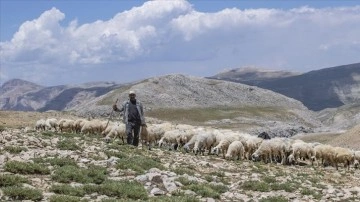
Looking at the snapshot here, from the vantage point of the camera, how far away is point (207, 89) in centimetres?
14938

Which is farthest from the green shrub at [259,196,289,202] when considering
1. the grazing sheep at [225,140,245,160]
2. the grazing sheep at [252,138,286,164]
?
the grazing sheep at [252,138,286,164]

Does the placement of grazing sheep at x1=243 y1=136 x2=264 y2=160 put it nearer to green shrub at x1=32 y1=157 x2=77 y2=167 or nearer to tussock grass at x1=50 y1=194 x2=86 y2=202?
green shrub at x1=32 y1=157 x2=77 y2=167

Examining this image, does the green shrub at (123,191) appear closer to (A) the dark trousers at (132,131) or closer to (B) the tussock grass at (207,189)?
(B) the tussock grass at (207,189)

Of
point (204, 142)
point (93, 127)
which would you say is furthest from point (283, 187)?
point (93, 127)

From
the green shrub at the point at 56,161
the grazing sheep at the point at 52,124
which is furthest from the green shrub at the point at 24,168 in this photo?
the grazing sheep at the point at 52,124

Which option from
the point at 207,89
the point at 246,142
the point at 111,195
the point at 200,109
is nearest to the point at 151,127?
the point at 246,142

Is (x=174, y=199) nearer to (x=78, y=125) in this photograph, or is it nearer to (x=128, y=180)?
(x=128, y=180)

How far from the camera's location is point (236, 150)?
26.6m

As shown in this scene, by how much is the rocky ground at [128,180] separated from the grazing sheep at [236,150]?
5008 mm

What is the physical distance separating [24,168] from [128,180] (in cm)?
303

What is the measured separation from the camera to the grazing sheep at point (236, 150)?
2624 cm

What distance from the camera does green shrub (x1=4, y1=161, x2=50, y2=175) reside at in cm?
1472

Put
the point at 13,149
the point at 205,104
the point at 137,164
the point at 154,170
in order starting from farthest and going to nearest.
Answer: the point at 205,104 < the point at 13,149 < the point at 137,164 < the point at 154,170

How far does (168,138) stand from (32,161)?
15.4m
